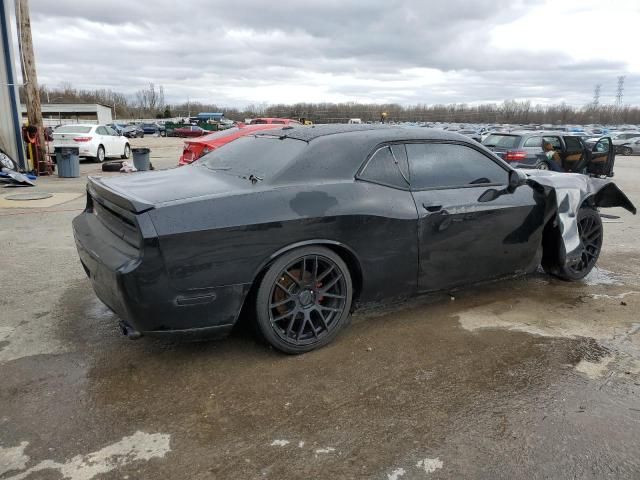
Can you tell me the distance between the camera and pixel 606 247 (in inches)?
264

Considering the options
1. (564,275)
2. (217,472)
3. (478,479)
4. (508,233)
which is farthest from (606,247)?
(217,472)

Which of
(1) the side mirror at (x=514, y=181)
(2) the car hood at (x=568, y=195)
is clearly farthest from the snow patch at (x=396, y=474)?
(2) the car hood at (x=568, y=195)

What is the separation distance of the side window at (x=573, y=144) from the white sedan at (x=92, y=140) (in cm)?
1538

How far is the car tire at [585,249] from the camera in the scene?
16.3ft

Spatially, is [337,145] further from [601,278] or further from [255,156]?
[601,278]

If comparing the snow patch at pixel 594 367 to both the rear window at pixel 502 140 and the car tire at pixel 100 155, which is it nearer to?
the rear window at pixel 502 140

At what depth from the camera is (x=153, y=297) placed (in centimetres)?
288

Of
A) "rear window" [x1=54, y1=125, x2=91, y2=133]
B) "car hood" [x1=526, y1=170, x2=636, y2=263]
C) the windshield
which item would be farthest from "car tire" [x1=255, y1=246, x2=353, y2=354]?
"rear window" [x1=54, y1=125, x2=91, y2=133]

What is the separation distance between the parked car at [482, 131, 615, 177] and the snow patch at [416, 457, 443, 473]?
39.8 ft

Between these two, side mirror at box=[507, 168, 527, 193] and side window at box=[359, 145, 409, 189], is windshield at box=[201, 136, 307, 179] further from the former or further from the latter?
side mirror at box=[507, 168, 527, 193]

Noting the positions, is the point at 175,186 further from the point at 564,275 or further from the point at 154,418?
the point at 564,275

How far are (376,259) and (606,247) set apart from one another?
459cm

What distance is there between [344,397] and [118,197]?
6.01ft

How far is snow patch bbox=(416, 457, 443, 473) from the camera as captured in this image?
2363 mm
